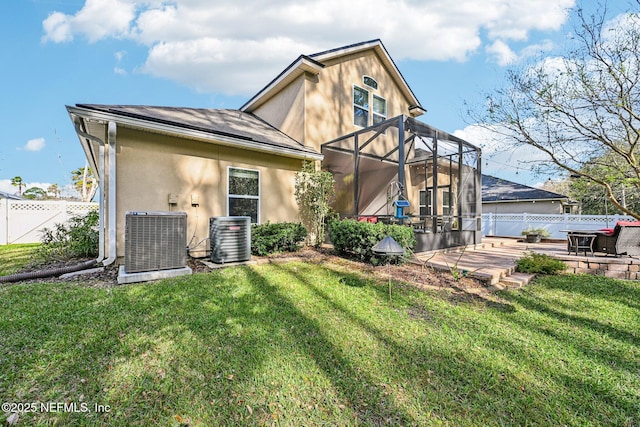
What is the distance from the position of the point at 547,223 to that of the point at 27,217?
24141 millimetres

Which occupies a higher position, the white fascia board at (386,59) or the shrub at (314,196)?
the white fascia board at (386,59)

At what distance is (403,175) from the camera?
697cm

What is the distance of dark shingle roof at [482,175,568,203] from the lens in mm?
16547

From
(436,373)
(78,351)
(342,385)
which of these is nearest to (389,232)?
(436,373)

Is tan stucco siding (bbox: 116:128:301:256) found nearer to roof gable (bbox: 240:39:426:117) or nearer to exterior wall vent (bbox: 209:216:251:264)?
exterior wall vent (bbox: 209:216:251:264)

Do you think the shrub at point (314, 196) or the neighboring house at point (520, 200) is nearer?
the shrub at point (314, 196)

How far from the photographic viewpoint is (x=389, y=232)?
6.25 meters

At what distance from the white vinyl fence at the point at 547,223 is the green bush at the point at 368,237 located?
8976 mm

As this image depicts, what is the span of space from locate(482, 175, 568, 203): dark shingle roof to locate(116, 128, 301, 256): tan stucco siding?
578 inches

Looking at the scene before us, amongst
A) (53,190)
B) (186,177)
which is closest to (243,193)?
(186,177)

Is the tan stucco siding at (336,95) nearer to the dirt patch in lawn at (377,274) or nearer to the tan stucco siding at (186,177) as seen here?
the tan stucco siding at (186,177)

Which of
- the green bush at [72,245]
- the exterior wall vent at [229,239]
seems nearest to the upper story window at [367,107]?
the exterior wall vent at [229,239]

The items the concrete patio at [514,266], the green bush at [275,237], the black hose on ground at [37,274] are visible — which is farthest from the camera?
the green bush at [275,237]

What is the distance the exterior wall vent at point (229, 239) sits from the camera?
18.7ft
